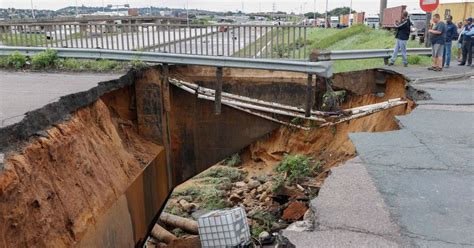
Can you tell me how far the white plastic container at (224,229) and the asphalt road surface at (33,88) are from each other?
278 cm

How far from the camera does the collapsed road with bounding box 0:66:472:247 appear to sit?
459 cm

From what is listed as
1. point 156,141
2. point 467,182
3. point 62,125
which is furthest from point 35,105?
point 467,182

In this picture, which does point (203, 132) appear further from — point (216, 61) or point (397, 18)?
point (397, 18)

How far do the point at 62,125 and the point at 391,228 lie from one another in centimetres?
422

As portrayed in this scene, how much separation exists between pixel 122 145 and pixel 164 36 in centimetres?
389

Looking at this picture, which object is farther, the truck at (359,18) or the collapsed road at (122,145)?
the truck at (359,18)

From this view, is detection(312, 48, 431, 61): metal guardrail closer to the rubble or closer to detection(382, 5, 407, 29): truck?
the rubble

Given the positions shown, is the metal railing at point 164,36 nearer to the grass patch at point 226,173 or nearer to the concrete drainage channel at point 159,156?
the concrete drainage channel at point 159,156

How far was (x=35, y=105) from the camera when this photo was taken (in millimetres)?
5688

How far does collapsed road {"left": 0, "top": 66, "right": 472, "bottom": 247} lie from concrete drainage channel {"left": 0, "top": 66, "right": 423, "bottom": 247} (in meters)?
0.02

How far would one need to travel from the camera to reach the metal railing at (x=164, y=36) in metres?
10.5

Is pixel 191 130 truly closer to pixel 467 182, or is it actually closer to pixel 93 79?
pixel 93 79

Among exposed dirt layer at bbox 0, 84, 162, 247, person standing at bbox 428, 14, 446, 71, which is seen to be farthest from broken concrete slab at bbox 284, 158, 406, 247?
person standing at bbox 428, 14, 446, 71

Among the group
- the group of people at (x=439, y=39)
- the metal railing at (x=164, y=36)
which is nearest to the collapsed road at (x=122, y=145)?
the metal railing at (x=164, y=36)
